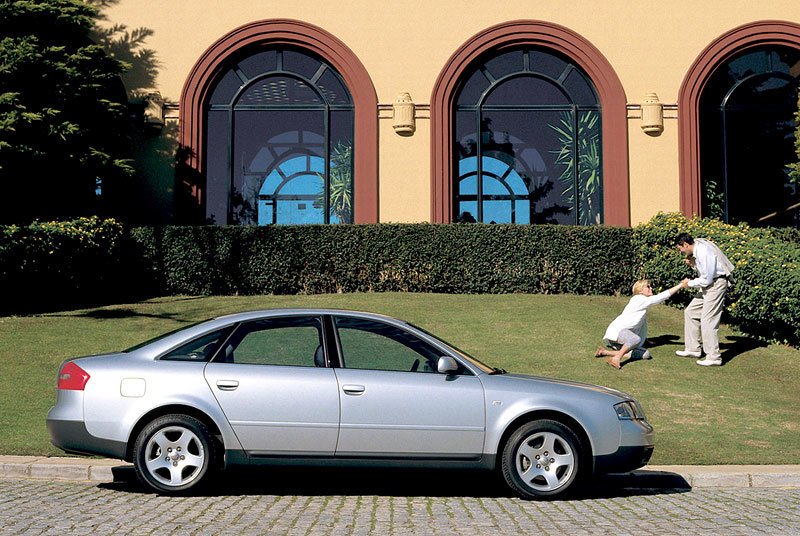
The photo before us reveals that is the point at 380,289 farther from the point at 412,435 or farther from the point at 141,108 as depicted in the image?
the point at 412,435

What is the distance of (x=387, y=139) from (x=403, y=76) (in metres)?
1.51

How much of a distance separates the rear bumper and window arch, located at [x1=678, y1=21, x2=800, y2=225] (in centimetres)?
1681

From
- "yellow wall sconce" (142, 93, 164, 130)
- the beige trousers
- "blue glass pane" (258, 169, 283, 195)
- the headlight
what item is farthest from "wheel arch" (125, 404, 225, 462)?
"yellow wall sconce" (142, 93, 164, 130)

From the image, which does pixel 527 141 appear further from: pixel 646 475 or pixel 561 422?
pixel 561 422

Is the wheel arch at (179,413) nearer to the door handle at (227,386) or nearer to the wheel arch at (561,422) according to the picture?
the door handle at (227,386)

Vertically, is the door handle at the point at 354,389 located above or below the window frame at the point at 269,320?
below

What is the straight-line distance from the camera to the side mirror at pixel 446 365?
21.1ft

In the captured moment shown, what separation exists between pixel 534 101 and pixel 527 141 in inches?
38.9

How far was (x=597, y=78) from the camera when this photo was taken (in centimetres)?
2019

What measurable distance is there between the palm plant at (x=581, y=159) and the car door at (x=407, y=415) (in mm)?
14353

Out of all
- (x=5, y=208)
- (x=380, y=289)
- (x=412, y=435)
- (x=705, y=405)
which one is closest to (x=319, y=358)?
(x=412, y=435)

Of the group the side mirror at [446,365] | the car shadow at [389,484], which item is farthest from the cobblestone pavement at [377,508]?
the side mirror at [446,365]

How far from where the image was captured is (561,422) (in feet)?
21.6

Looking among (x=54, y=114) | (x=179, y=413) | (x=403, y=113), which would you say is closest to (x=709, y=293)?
(x=179, y=413)
